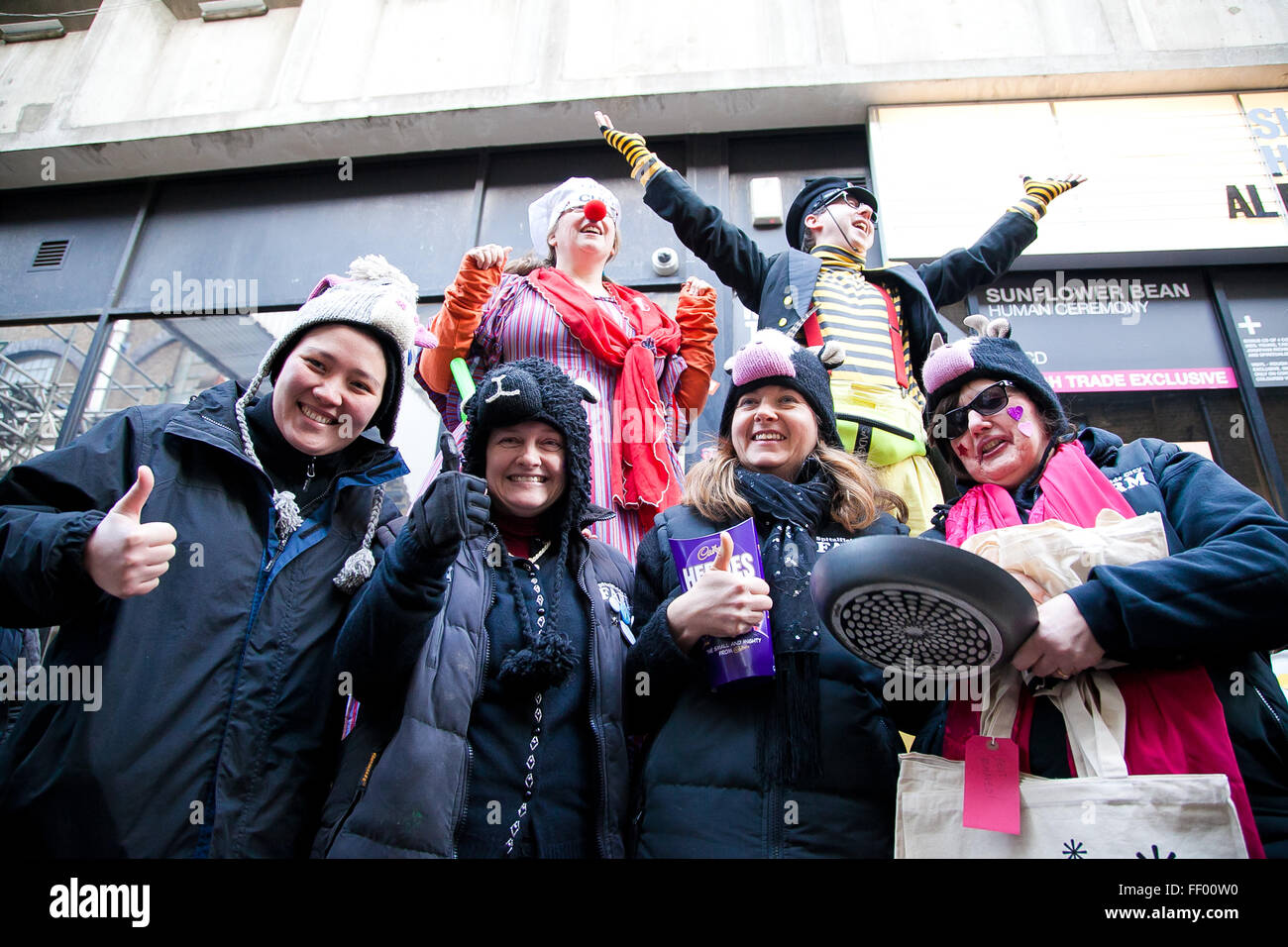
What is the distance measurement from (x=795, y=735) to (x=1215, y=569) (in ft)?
2.84

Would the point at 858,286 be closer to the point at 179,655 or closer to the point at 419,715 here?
the point at 419,715

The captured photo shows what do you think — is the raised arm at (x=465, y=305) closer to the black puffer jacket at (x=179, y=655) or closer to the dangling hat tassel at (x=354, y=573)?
the black puffer jacket at (x=179, y=655)

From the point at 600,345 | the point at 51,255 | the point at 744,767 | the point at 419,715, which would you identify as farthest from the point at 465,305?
the point at 51,255

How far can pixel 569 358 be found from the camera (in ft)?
10.0

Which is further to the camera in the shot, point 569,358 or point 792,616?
point 569,358

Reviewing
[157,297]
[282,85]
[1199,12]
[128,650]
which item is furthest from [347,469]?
[1199,12]

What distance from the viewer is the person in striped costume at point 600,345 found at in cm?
288

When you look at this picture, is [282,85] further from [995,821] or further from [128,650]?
[995,821]

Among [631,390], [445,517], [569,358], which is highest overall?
[569,358]

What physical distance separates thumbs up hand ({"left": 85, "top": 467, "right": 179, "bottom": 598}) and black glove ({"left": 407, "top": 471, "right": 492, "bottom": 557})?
50cm

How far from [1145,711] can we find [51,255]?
24.5 ft

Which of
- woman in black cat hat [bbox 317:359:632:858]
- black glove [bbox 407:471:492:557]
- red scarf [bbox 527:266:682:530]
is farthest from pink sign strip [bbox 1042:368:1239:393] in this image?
black glove [bbox 407:471:492:557]

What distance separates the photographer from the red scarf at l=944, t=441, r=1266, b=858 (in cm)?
129

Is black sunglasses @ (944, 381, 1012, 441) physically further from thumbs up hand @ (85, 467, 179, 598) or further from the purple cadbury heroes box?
thumbs up hand @ (85, 467, 179, 598)
